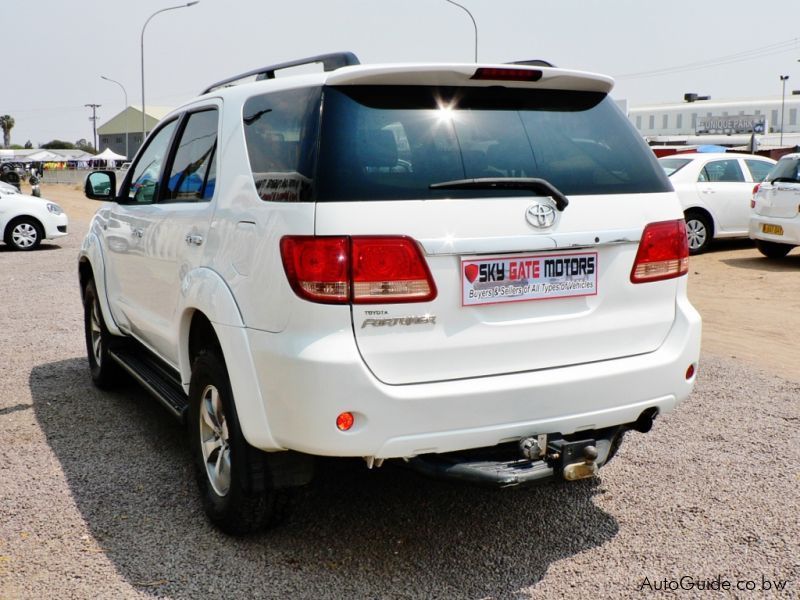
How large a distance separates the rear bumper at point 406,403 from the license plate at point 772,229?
407 inches

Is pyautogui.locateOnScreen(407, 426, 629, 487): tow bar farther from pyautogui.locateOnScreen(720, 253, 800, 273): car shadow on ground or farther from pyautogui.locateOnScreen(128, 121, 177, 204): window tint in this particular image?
pyautogui.locateOnScreen(720, 253, 800, 273): car shadow on ground

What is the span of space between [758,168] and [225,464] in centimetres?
1354

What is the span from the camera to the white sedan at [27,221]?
1669 centimetres

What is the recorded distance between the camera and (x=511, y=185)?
3.12m

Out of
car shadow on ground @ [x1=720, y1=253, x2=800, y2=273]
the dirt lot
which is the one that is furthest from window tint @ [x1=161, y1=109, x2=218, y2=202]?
car shadow on ground @ [x1=720, y1=253, x2=800, y2=273]

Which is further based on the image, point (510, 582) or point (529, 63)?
point (529, 63)

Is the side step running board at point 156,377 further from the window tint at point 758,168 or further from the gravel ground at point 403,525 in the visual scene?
the window tint at point 758,168

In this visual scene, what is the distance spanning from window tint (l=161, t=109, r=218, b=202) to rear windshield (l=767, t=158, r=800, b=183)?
1040 cm

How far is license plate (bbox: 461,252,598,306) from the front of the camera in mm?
3035

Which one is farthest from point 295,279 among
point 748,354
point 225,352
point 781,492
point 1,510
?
point 748,354

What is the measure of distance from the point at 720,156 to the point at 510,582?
12879mm

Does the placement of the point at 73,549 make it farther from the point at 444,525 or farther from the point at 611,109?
the point at 611,109

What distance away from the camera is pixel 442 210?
2982mm

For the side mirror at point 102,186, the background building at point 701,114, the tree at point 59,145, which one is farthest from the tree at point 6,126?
the side mirror at point 102,186
